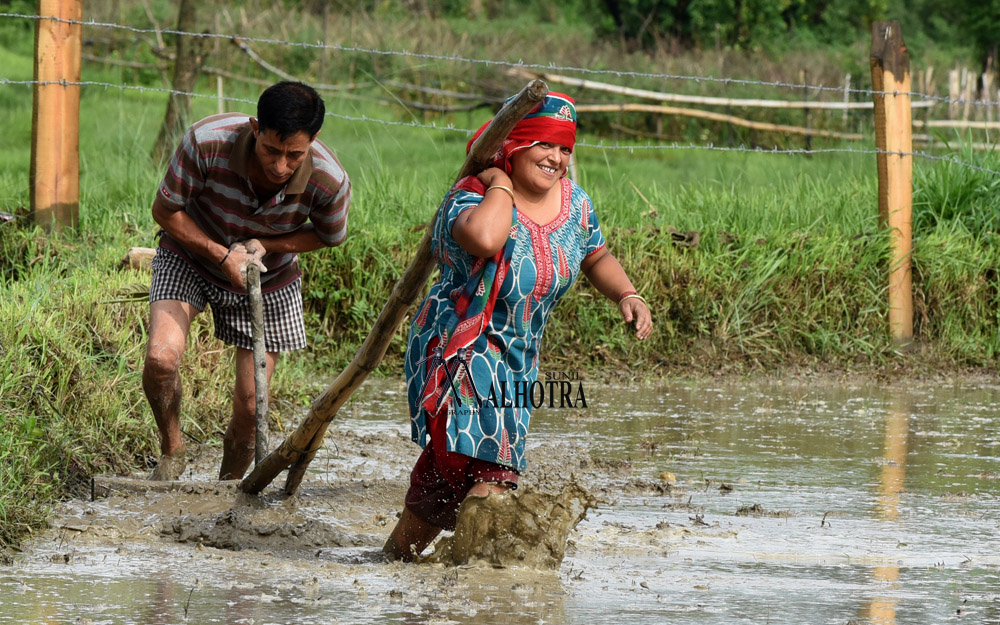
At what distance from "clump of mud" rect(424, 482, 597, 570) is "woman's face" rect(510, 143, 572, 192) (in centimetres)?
94

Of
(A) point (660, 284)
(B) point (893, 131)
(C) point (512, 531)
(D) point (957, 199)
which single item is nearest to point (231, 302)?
(C) point (512, 531)

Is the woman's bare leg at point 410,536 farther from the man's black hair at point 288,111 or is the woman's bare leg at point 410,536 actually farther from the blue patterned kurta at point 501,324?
the man's black hair at point 288,111

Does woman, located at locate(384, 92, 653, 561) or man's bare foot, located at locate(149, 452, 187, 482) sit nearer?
woman, located at locate(384, 92, 653, 561)

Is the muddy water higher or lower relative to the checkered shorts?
lower

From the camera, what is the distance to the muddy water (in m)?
3.36

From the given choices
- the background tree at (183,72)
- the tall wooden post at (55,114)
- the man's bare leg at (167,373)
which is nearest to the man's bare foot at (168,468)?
the man's bare leg at (167,373)

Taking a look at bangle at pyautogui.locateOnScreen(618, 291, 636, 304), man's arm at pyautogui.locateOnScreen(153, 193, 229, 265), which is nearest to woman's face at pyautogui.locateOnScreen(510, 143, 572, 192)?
bangle at pyautogui.locateOnScreen(618, 291, 636, 304)

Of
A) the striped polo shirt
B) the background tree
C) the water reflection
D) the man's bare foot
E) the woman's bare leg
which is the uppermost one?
the background tree

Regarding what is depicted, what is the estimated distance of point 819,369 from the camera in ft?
24.9

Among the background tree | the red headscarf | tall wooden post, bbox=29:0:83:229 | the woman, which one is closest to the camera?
the woman

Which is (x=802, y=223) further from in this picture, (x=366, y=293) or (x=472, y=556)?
(x=472, y=556)

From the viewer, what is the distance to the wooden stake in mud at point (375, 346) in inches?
144

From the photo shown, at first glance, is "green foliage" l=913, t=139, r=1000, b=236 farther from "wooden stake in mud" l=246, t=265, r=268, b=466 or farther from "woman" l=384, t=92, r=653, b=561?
"wooden stake in mud" l=246, t=265, r=268, b=466

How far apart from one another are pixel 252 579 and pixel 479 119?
17.3m
